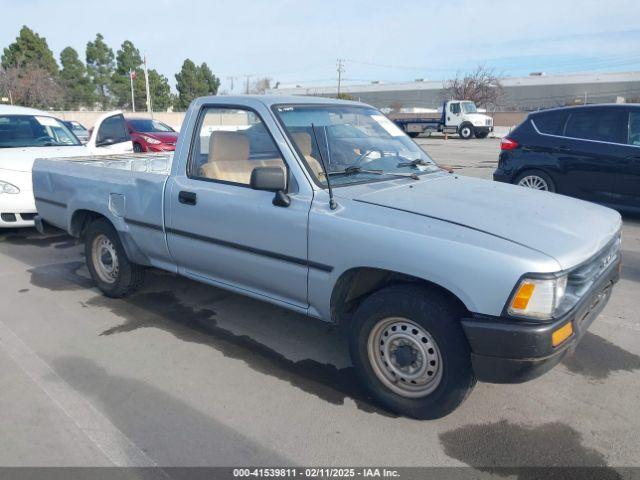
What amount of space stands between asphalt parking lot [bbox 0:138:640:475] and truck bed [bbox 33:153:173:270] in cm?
67

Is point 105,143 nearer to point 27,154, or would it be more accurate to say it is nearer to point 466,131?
point 27,154

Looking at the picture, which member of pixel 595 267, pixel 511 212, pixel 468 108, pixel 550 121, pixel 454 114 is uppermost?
pixel 468 108

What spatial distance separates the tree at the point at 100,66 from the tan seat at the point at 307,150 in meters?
60.8

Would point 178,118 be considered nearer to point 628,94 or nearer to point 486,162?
point 486,162

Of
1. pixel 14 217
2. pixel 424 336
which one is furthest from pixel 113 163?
pixel 424 336

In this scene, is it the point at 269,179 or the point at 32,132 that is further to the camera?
the point at 32,132

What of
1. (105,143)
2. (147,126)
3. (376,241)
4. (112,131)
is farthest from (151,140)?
(376,241)

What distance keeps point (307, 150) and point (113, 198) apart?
2.01 m

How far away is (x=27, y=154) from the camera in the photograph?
710 cm

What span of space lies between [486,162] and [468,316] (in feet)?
49.2

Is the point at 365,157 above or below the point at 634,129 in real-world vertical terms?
below

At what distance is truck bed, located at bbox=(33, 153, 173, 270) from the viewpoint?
4254 mm

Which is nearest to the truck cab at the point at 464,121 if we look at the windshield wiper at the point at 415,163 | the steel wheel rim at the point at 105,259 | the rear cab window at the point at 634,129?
the rear cab window at the point at 634,129

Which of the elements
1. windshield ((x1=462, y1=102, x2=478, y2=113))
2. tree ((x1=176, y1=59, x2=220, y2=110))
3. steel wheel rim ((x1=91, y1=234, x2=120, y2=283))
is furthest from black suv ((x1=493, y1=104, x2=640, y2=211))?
tree ((x1=176, y1=59, x2=220, y2=110))
